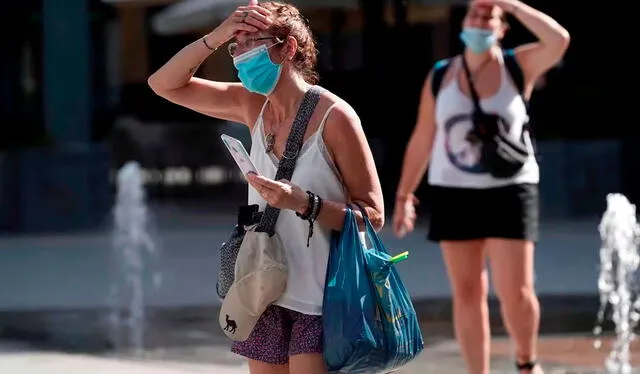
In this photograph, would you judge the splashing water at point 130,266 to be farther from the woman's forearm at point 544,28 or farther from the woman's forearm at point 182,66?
the woman's forearm at point 182,66

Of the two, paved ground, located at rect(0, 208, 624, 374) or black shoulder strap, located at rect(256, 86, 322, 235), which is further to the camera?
paved ground, located at rect(0, 208, 624, 374)

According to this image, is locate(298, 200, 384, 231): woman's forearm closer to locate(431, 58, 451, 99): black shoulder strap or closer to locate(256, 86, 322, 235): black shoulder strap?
locate(256, 86, 322, 235): black shoulder strap

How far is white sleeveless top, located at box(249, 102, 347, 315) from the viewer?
3760mm

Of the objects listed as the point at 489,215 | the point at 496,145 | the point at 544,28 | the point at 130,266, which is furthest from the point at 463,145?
the point at 130,266

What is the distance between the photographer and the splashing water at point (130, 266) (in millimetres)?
8211

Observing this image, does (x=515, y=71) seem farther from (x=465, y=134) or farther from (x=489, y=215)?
(x=489, y=215)

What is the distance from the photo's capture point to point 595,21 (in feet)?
50.9

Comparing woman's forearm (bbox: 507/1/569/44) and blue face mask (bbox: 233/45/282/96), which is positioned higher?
blue face mask (bbox: 233/45/282/96)

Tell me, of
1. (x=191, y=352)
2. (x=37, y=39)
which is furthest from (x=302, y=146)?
(x=37, y=39)

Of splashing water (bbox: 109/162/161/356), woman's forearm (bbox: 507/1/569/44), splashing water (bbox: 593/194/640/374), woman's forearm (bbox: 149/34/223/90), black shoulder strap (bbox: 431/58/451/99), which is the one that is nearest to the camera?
woman's forearm (bbox: 149/34/223/90)

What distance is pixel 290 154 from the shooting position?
3.77 m

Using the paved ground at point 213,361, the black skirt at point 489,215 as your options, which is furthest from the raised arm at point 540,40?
the paved ground at point 213,361

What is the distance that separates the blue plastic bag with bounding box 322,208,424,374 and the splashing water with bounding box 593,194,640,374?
133 inches

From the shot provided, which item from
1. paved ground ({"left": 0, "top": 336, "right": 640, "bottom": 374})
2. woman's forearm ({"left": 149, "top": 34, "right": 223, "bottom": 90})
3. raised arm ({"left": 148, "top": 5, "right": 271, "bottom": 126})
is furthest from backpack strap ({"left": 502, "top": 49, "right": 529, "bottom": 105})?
woman's forearm ({"left": 149, "top": 34, "right": 223, "bottom": 90})
